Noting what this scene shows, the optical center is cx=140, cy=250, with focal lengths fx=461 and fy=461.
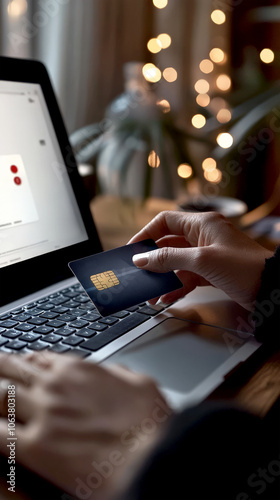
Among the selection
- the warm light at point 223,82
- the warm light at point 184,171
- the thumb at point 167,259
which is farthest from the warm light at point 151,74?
the thumb at point 167,259

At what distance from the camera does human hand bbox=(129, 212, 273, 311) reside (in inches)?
23.8

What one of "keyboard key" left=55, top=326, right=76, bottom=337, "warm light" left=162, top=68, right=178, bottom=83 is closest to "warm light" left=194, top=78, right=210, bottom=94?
"warm light" left=162, top=68, right=178, bottom=83

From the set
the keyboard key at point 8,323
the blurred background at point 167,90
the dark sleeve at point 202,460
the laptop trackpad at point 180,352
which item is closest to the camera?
the dark sleeve at point 202,460

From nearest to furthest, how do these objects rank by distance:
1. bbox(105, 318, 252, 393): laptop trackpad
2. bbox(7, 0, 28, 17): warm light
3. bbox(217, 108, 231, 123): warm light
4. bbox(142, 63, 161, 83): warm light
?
bbox(105, 318, 252, 393): laptop trackpad < bbox(7, 0, 28, 17): warm light < bbox(142, 63, 161, 83): warm light < bbox(217, 108, 231, 123): warm light

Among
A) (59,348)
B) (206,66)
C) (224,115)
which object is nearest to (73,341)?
(59,348)

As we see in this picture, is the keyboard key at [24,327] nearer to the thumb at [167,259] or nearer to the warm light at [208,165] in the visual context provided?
the thumb at [167,259]

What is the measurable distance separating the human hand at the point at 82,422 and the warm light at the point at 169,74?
2.19 m

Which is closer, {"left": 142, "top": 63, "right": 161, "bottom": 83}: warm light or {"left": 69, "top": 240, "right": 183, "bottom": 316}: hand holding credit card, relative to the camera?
{"left": 69, "top": 240, "right": 183, "bottom": 316}: hand holding credit card

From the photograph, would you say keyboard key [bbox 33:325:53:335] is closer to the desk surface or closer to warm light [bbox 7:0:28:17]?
the desk surface

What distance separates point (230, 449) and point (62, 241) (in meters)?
0.47

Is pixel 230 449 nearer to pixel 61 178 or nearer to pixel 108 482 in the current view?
pixel 108 482

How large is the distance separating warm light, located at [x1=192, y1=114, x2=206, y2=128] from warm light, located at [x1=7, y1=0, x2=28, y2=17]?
37.2 inches

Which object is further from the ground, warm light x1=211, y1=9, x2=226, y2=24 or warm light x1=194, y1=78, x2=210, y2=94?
warm light x1=211, y1=9, x2=226, y2=24

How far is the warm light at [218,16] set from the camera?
2346mm
